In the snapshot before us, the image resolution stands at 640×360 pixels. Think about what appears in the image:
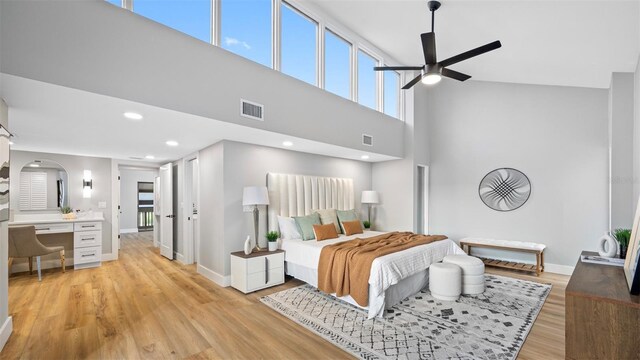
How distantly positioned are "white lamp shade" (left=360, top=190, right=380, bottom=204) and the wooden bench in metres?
1.80

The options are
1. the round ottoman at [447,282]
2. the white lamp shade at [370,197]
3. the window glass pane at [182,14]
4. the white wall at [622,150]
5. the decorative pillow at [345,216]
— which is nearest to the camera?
the window glass pane at [182,14]

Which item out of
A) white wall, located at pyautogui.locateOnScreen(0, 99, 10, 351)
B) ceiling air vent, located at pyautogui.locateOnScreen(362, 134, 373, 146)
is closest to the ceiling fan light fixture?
ceiling air vent, located at pyautogui.locateOnScreen(362, 134, 373, 146)

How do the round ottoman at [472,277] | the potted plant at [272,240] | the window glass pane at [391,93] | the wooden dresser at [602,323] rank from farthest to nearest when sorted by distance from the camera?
Answer: 1. the window glass pane at [391,93]
2. the potted plant at [272,240]
3. the round ottoman at [472,277]
4. the wooden dresser at [602,323]

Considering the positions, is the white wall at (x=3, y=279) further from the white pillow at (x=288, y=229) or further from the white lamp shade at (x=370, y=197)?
the white lamp shade at (x=370, y=197)

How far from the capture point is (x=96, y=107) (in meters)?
2.69

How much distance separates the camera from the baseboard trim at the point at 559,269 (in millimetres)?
4855

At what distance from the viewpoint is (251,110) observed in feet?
11.3

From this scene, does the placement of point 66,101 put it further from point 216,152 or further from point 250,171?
point 250,171

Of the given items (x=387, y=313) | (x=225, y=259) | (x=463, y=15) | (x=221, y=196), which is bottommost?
(x=387, y=313)

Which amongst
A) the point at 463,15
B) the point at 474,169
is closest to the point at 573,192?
the point at 474,169

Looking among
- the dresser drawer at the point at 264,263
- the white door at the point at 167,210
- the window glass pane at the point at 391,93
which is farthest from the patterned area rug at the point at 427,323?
the window glass pane at the point at 391,93

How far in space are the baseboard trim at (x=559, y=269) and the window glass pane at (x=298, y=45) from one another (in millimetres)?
5072

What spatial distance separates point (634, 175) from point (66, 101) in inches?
235

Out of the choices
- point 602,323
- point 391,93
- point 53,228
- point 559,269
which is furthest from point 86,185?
point 559,269
